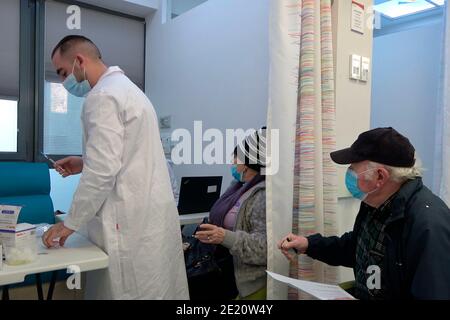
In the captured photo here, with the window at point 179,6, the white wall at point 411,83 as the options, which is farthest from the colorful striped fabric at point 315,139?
the window at point 179,6

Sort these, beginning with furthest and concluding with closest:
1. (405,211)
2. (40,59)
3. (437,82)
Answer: (40,59)
(437,82)
(405,211)

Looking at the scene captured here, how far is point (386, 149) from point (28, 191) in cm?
207

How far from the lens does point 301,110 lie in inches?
62.3

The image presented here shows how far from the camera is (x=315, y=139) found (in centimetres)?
159

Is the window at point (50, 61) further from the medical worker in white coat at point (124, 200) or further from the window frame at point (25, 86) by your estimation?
the medical worker in white coat at point (124, 200)

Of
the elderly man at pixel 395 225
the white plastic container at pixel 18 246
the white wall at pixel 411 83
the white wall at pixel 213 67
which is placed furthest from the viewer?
the white wall at pixel 411 83

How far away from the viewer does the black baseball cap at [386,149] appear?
1144 mm

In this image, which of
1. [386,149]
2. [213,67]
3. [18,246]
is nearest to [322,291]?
[386,149]

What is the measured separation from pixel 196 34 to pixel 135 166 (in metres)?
2.00

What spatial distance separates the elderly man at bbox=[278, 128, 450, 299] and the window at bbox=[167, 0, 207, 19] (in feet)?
9.42

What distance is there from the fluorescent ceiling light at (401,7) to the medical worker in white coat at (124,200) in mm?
2307

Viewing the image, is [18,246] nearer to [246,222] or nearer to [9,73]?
[246,222]

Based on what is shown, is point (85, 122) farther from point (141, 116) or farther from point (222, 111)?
point (222, 111)
